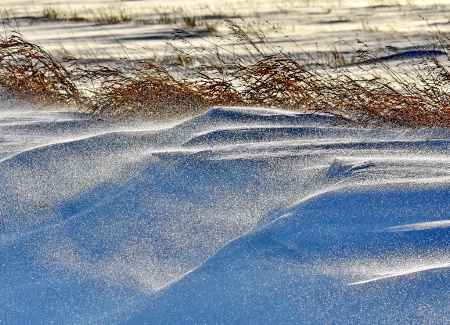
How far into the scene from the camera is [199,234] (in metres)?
2.67

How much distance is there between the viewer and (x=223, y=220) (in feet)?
8.97

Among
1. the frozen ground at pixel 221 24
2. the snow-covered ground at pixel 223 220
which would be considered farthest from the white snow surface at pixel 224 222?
the frozen ground at pixel 221 24

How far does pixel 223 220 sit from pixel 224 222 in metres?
0.02

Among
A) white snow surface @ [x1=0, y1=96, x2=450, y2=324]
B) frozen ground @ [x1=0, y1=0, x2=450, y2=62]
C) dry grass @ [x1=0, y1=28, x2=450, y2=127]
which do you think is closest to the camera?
white snow surface @ [x1=0, y1=96, x2=450, y2=324]

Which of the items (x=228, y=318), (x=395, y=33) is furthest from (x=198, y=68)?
(x=395, y=33)

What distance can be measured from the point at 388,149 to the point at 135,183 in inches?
43.8

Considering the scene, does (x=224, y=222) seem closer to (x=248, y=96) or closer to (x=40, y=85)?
(x=248, y=96)

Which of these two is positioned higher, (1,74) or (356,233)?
(1,74)

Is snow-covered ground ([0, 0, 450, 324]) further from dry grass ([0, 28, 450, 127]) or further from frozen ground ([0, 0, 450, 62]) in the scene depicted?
frozen ground ([0, 0, 450, 62])

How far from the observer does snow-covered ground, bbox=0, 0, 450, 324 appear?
2336 mm

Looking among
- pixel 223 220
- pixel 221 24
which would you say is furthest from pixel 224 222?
pixel 221 24

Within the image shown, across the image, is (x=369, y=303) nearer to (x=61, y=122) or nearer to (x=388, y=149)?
(x=388, y=149)

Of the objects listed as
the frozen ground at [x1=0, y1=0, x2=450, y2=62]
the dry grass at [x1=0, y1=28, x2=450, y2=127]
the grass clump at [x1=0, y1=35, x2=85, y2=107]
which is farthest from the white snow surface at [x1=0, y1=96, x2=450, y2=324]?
the frozen ground at [x1=0, y1=0, x2=450, y2=62]

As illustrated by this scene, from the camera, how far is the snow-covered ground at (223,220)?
234cm
